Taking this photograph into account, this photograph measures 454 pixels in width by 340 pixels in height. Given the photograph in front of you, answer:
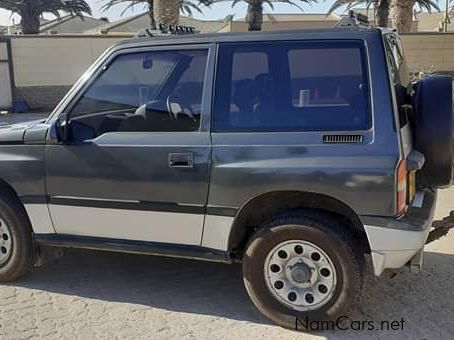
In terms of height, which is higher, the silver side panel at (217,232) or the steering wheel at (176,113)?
the steering wheel at (176,113)

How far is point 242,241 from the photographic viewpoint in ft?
13.0

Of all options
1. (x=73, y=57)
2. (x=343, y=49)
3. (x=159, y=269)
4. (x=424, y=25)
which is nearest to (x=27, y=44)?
(x=73, y=57)

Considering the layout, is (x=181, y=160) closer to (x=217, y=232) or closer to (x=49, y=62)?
(x=217, y=232)

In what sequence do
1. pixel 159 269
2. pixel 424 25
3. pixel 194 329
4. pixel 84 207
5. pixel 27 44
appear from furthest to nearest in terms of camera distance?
pixel 424 25
pixel 27 44
pixel 159 269
pixel 84 207
pixel 194 329

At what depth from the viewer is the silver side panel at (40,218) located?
4242mm

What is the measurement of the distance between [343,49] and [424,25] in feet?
169

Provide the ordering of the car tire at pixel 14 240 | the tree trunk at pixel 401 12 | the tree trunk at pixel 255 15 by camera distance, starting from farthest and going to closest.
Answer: the tree trunk at pixel 255 15 < the tree trunk at pixel 401 12 < the car tire at pixel 14 240

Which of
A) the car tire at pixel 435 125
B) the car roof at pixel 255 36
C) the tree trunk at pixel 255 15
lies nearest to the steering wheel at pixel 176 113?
the car roof at pixel 255 36

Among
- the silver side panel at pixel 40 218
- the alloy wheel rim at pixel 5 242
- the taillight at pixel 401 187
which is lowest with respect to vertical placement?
the alloy wheel rim at pixel 5 242

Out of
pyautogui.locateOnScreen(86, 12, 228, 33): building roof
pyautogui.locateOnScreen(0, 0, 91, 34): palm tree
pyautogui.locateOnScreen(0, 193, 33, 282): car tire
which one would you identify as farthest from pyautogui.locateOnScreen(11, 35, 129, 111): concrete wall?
pyautogui.locateOnScreen(86, 12, 228, 33): building roof

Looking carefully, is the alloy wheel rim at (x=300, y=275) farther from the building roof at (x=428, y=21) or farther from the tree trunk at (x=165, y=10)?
the building roof at (x=428, y=21)

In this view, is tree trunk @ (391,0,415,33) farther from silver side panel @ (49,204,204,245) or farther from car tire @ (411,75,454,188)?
silver side panel @ (49,204,204,245)

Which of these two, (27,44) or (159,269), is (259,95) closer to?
(159,269)

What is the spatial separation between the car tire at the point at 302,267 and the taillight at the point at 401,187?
0.39 metres
